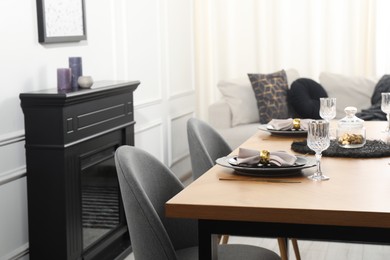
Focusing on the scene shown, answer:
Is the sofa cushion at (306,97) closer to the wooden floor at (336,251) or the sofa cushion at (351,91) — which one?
the sofa cushion at (351,91)

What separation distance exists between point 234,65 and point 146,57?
1.56 m

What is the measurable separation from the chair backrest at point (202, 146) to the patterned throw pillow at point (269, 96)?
2.22m

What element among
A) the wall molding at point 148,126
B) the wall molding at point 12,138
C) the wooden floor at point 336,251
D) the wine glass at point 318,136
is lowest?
the wooden floor at point 336,251

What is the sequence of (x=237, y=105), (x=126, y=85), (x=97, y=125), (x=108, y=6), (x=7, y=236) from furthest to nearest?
(x=237, y=105) → (x=108, y=6) → (x=126, y=85) → (x=97, y=125) → (x=7, y=236)

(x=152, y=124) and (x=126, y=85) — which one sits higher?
(x=126, y=85)

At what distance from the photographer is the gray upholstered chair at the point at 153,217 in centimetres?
210

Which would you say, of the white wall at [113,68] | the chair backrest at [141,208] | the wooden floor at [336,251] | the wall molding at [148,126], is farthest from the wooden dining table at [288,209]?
the wall molding at [148,126]

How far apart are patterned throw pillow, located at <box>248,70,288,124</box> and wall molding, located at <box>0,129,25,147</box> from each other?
2652 mm

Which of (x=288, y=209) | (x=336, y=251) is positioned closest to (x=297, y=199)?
(x=288, y=209)

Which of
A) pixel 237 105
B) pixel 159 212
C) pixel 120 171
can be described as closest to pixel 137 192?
pixel 120 171

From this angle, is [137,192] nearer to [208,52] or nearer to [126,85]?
[126,85]

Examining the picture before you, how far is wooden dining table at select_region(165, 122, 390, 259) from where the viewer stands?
1.82m

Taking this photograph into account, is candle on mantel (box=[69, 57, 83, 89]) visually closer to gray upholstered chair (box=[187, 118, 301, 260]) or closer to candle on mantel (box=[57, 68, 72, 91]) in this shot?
candle on mantel (box=[57, 68, 72, 91])

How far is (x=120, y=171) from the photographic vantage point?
85.5 inches
